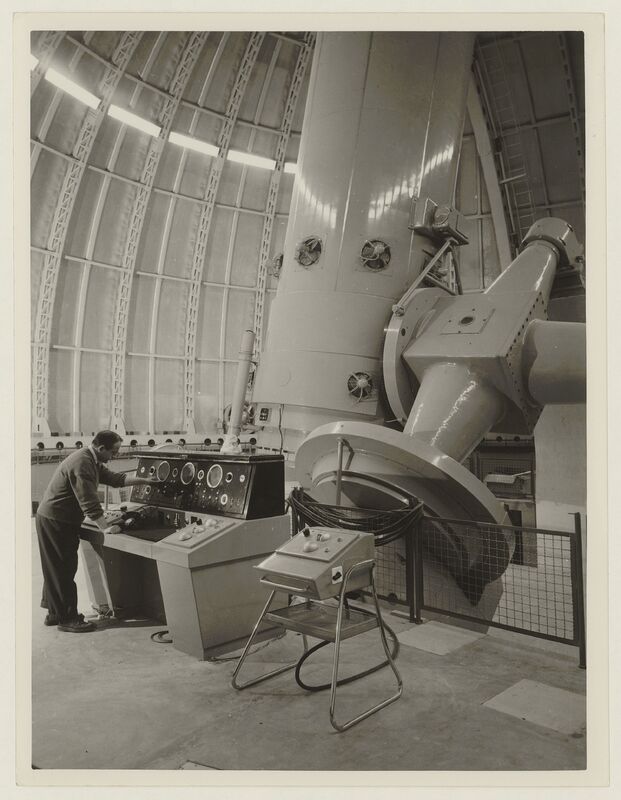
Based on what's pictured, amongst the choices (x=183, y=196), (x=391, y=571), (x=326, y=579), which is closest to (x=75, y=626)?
(x=326, y=579)

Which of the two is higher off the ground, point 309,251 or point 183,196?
point 183,196

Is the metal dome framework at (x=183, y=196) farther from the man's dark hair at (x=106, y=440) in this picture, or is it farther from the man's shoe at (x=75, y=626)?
the man's shoe at (x=75, y=626)

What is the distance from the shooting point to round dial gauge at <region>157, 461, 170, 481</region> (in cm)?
413

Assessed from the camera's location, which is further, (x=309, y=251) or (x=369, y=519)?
(x=309, y=251)

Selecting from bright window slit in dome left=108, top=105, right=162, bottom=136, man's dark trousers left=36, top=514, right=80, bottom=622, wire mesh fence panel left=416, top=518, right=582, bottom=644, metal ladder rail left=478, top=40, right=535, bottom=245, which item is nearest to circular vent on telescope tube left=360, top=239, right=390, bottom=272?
wire mesh fence panel left=416, top=518, right=582, bottom=644

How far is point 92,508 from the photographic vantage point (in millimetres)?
3904

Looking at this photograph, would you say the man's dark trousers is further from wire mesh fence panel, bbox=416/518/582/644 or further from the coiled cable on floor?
wire mesh fence panel, bbox=416/518/582/644

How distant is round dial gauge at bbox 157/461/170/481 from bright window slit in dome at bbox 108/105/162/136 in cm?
789

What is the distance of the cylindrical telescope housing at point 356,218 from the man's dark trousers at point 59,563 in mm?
1844

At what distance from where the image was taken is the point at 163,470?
4160 millimetres

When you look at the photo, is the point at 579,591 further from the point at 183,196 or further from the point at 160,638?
the point at 183,196

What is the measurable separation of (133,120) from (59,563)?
8.47 m

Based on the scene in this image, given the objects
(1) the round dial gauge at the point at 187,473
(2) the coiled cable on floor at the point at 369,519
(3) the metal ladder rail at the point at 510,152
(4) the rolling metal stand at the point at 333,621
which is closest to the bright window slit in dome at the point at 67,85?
(3) the metal ladder rail at the point at 510,152
